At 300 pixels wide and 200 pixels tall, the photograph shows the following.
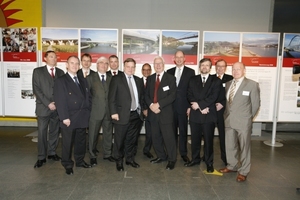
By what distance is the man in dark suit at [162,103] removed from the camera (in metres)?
3.63

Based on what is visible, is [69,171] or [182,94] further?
[182,94]

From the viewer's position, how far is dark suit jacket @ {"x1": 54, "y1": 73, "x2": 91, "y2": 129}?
3.33 meters

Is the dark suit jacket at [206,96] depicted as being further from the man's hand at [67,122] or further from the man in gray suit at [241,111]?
the man's hand at [67,122]

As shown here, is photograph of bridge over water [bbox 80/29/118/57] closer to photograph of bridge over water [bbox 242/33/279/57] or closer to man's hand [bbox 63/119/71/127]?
man's hand [bbox 63/119/71/127]

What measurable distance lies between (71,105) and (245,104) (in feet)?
8.11

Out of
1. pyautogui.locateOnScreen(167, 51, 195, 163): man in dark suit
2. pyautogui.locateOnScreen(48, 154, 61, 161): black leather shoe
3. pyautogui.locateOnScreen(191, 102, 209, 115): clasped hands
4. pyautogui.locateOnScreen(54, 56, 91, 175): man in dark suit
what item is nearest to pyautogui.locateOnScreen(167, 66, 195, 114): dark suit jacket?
pyautogui.locateOnScreen(167, 51, 195, 163): man in dark suit

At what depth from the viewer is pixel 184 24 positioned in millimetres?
6066

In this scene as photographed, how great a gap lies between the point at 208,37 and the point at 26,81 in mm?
4341

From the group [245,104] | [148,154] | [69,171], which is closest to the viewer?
[245,104]

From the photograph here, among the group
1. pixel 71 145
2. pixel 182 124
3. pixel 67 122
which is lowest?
pixel 71 145

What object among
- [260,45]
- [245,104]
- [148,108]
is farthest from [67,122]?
[260,45]

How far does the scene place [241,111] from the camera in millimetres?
3254

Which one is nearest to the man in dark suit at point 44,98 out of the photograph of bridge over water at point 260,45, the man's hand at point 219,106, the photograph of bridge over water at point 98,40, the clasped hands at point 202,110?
the photograph of bridge over water at point 98,40

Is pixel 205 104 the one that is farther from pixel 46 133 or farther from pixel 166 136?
pixel 46 133
